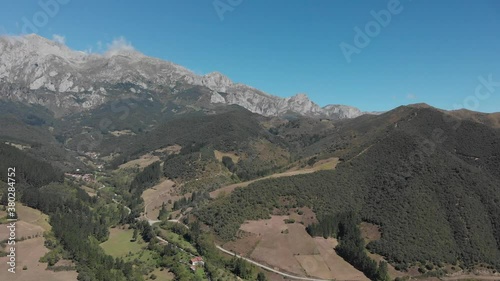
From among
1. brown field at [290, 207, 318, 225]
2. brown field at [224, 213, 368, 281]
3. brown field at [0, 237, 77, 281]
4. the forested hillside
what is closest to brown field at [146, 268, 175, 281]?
brown field at [0, 237, 77, 281]

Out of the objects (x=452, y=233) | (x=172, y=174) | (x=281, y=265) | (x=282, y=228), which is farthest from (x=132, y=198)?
(x=452, y=233)

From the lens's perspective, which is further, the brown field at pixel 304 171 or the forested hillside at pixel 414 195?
the brown field at pixel 304 171

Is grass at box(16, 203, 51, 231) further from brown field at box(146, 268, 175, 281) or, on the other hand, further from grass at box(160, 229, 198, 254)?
brown field at box(146, 268, 175, 281)

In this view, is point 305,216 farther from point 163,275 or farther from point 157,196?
point 157,196

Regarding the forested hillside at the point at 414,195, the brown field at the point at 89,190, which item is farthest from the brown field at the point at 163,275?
the brown field at the point at 89,190

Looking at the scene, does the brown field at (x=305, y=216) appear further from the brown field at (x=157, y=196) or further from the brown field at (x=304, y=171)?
the brown field at (x=157, y=196)

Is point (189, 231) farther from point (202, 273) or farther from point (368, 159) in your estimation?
point (368, 159)
